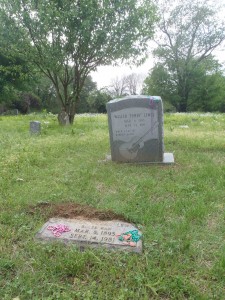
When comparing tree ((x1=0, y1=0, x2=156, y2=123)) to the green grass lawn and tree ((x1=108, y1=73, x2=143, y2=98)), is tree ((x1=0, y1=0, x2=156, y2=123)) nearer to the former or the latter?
the green grass lawn

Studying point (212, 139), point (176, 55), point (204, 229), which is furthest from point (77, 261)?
point (176, 55)

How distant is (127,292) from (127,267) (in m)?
0.26

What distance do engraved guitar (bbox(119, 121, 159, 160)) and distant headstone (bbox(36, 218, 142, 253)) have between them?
239cm

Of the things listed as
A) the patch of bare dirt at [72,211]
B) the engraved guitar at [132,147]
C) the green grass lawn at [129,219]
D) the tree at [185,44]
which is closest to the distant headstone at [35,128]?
the green grass lawn at [129,219]

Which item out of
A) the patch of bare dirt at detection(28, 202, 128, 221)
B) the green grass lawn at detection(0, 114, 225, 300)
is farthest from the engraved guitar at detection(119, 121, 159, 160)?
the patch of bare dirt at detection(28, 202, 128, 221)

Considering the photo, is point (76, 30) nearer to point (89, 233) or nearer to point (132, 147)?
point (132, 147)

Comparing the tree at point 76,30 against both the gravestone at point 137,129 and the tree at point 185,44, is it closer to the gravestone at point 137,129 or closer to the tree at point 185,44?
the gravestone at point 137,129

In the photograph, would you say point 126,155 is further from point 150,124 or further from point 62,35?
point 62,35

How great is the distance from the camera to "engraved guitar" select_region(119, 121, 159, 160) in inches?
211

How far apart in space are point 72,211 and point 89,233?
560 millimetres

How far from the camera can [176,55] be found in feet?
109

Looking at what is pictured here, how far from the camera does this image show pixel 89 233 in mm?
2852

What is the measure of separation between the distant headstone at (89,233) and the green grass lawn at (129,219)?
4.0 inches

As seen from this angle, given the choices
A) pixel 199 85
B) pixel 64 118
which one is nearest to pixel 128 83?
pixel 199 85
